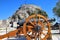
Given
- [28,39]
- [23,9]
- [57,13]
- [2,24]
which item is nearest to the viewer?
[28,39]

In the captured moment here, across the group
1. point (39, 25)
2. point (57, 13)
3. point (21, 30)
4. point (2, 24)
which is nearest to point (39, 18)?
point (39, 25)

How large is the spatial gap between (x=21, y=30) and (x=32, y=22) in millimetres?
676

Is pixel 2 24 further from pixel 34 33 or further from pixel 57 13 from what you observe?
pixel 34 33

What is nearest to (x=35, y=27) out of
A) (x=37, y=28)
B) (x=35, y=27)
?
(x=35, y=27)

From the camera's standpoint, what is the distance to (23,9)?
71125 millimetres

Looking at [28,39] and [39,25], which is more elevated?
[39,25]

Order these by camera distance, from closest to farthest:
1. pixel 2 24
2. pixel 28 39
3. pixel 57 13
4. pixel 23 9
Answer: pixel 28 39, pixel 57 13, pixel 2 24, pixel 23 9

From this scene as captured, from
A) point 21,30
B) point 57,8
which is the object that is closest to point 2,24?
point 57,8

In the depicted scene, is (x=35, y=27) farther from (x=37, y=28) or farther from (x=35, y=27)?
(x=37, y=28)

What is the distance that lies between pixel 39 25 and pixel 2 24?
5319 cm

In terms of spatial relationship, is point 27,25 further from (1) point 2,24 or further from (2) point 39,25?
(1) point 2,24

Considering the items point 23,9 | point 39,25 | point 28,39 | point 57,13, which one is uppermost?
point 23,9

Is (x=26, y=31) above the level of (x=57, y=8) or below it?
below

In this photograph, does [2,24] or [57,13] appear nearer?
[57,13]
